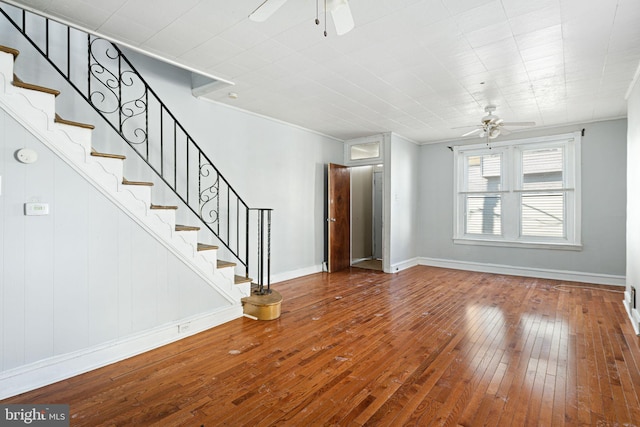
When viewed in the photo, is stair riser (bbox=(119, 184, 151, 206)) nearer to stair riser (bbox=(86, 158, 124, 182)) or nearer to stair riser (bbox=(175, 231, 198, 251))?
stair riser (bbox=(86, 158, 124, 182))

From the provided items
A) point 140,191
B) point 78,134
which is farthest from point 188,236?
point 78,134

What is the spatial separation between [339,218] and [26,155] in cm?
498

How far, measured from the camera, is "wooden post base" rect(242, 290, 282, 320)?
3.61 m

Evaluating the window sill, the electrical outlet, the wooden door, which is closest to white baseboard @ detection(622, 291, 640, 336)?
the window sill

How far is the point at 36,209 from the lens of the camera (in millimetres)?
2311

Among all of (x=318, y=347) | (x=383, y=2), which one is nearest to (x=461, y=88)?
(x=383, y=2)

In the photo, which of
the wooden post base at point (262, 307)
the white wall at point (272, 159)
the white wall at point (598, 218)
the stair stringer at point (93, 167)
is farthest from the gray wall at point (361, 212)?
the stair stringer at point (93, 167)

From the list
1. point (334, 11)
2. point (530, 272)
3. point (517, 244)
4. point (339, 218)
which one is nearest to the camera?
point (334, 11)

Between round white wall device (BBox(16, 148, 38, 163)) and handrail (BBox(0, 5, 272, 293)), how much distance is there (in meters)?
0.57

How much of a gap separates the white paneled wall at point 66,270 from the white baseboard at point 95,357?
1 cm

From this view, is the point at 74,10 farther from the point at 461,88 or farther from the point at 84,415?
the point at 461,88

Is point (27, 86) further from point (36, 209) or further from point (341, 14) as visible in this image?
point (341, 14)

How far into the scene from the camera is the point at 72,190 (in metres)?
2.48

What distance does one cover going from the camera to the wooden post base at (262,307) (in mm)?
3611
